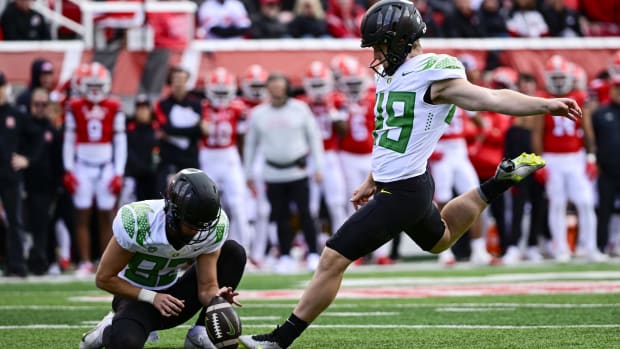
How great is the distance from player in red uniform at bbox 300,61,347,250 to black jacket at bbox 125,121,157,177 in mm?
1660

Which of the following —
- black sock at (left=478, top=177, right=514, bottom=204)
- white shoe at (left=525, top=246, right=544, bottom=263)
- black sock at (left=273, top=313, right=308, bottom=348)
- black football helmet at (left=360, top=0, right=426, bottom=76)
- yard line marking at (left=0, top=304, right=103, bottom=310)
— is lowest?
white shoe at (left=525, top=246, right=544, bottom=263)

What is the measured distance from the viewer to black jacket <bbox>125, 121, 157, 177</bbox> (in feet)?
38.3

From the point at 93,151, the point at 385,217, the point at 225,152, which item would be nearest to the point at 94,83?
the point at 93,151

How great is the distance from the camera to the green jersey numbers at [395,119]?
5.48 meters

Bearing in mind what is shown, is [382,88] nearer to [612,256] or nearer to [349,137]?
[349,137]

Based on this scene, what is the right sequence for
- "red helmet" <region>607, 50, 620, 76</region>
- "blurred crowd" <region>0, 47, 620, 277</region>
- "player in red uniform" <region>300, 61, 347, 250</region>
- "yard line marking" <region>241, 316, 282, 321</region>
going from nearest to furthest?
"yard line marking" <region>241, 316, 282, 321</region> → "blurred crowd" <region>0, 47, 620, 277</region> → "player in red uniform" <region>300, 61, 347, 250</region> → "red helmet" <region>607, 50, 620, 76</region>

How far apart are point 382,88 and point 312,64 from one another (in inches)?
275

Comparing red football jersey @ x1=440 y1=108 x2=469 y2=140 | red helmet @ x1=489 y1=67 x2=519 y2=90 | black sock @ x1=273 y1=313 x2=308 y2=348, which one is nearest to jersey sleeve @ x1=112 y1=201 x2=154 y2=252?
black sock @ x1=273 y1=313 x2=308 y2=348

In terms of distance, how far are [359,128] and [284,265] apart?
178 centimetres

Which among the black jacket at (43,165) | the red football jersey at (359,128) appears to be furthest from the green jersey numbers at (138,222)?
the red football jersey at (359,128)

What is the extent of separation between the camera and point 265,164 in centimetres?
1152

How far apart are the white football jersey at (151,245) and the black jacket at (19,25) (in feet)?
27.6

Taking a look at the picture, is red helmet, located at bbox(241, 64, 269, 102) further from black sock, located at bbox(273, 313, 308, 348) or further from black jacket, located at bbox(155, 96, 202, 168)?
black sock, located at bbox(273, 313, 308, 348)

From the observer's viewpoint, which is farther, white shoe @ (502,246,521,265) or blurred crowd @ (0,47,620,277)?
white shoe @ (502,246,521,265)
